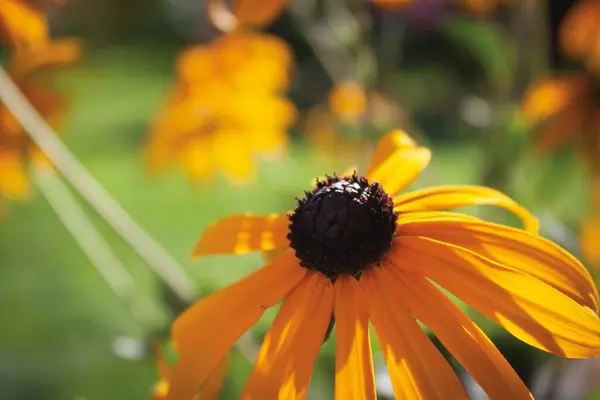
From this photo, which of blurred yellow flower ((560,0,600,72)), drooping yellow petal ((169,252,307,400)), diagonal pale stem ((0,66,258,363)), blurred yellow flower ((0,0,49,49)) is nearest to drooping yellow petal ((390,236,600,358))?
drooping yellow petal ((169,252,307,400))

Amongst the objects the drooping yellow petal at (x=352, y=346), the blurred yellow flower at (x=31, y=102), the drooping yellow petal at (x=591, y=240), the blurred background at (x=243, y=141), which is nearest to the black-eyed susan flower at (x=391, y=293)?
the drooping yellow petal at (x=352, y=346)

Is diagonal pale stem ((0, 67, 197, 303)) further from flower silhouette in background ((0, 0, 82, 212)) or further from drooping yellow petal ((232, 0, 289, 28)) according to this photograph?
drooping yellow petal ((232, 0, 289, 28))

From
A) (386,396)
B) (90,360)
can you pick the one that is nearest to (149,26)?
(90,360)

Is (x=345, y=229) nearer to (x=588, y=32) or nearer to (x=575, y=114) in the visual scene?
(x=575, y=114)

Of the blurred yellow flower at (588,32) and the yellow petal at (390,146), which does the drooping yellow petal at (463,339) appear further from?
the blurred yellow flower at (588,32)

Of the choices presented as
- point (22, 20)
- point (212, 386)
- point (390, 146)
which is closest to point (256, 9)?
point (22, 20)
